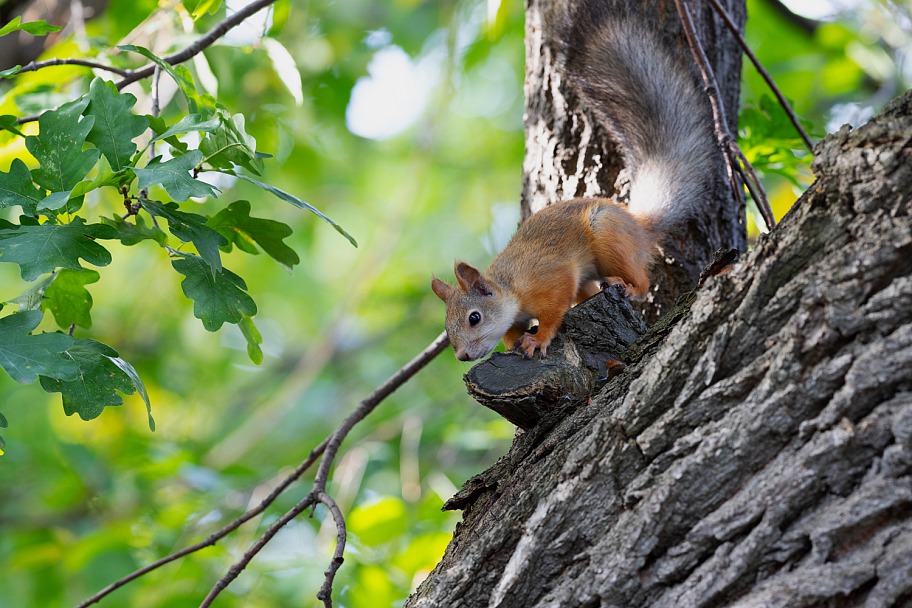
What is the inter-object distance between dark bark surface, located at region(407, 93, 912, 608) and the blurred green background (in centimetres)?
156

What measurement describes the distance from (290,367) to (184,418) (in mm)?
1121

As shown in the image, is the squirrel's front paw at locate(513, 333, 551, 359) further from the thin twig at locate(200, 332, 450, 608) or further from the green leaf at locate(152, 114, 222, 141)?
the green leaf at locate(152, 114, 222, 141)

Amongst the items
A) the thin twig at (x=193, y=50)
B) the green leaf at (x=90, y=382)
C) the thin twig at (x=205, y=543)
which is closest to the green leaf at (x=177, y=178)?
the green leaf at (x=90, y=382)

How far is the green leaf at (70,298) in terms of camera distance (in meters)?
1.87

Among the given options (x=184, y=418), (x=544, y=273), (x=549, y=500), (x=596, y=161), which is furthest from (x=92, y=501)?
(x=549, y=500)

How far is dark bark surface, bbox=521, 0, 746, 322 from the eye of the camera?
2.60 m

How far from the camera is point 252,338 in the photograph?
6.44 feet

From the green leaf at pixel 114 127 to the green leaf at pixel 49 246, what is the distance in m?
0.15

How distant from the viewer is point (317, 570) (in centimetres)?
362

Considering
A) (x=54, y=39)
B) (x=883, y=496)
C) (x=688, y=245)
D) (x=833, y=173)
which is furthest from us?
(x=54, y=39)

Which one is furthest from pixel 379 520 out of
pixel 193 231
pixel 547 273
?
pixel 193 231

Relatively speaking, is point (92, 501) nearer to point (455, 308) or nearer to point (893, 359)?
point (455, 308)

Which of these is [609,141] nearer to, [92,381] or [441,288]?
[441,288]

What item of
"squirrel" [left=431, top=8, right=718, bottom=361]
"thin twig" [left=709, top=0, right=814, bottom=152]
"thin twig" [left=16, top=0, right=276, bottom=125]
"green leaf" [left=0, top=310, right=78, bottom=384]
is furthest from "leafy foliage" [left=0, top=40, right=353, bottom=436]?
"thin twig" [left=709, top=0, right=814, bottom=152]
